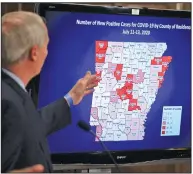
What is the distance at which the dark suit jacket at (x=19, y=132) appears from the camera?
1.19 metres

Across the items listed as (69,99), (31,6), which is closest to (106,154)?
(69,99)

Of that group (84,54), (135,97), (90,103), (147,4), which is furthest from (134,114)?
(147,4)

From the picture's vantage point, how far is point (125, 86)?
5.54 ft

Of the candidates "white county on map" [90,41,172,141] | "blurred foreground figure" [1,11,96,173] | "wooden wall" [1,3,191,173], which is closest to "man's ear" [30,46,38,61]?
"blurred foreground figure" [1,11,96,173]

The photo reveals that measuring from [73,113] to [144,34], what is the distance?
0.46m

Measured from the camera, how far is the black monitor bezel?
→ 1593 mm

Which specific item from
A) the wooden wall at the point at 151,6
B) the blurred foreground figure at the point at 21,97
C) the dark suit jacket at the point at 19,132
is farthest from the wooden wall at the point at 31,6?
the dark suit jacket at the point at 19,132

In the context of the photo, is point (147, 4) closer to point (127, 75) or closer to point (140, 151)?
point (127, 75)

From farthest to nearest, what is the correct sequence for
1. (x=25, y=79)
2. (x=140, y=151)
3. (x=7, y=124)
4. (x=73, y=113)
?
(x=140, y=151), (x=73, y=113), (x=25, y=79), (x=7, y=124)

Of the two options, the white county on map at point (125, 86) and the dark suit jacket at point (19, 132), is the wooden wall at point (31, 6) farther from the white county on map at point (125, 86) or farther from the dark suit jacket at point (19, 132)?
the dark suit jacket at point (19, 132)

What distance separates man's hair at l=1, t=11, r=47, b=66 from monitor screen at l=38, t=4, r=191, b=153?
1.04 ft

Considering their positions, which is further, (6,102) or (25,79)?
(25,79)

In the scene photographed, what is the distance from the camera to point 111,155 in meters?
1.71

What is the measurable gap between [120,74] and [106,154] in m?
0.35
